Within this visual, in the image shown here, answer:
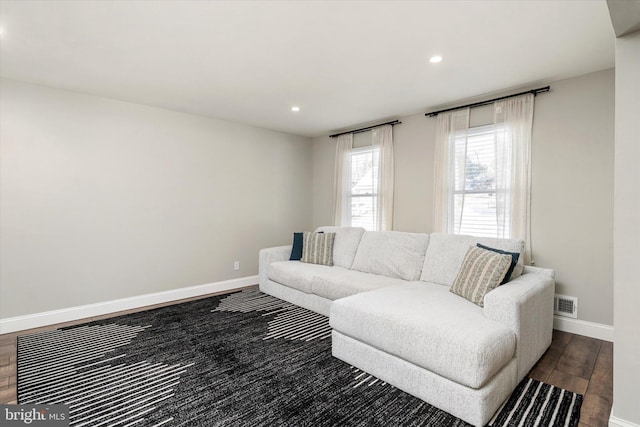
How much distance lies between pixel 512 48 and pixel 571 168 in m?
1.36

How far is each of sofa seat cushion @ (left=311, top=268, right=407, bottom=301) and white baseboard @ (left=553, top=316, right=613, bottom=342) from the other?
1.55 meters

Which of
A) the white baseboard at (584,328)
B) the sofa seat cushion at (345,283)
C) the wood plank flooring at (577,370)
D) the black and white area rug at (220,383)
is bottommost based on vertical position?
the black and white area rug at (220,383)

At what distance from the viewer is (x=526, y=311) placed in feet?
6.99

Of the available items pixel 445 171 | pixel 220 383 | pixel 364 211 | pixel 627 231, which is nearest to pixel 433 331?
pixel 627 231

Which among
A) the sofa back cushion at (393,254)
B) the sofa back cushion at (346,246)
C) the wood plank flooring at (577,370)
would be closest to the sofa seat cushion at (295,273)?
the sofa back cushion at (346,246)

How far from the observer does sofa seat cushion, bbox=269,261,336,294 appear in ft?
12.2

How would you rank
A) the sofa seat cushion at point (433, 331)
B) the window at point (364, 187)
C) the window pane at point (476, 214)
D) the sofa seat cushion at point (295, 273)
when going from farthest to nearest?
the window at point (364, 187), the sofa seat cushion at point (295, 273), the window pane at point (476, 214), the sofa seat cushion at point (433, 331)

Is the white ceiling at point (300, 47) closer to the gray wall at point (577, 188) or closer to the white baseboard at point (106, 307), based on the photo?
the gray wall at point (577, 188)

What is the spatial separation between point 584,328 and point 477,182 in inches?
67.7

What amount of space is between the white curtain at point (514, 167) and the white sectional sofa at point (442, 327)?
1.95 feet

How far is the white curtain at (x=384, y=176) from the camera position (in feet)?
14.8

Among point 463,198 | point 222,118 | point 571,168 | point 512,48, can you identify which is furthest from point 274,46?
point 571,168

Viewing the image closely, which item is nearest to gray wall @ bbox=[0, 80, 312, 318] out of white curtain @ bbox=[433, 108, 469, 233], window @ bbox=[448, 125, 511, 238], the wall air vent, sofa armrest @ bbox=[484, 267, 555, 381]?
white curtain @ bbox=[433, 108, 469, 233]

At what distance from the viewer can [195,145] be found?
14.3 feet
